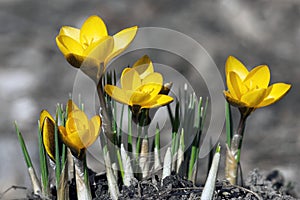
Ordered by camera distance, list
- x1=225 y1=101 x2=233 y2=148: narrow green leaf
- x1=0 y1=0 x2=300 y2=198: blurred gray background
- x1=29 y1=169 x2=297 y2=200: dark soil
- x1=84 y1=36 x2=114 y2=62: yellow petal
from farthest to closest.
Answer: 1. x1=0 y1=0 x2=300 y2=198: blurred gray background
2. x1=225 y1=101 x2=233 y2=148: narrow green leaf
3. x1=29 y1=169 x2=297 y2=200: dark soil
4. x1=84 y1=36 x2=114 y2=62: yellow petal

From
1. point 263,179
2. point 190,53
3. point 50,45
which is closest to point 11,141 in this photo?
point 50,45

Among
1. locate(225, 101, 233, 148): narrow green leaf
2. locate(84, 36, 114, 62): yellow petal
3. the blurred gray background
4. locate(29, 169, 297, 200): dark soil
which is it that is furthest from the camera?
the blurred gray background

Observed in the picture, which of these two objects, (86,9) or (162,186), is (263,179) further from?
(86,9)

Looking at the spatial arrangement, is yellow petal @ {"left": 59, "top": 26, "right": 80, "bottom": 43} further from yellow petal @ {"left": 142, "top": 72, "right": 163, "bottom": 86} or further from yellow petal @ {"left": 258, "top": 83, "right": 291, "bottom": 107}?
yellow petal @ {"left": 258, "top": 83, "right": 291, "bottom": 107}

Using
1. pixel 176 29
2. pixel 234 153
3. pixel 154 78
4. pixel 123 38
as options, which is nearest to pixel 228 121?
pixel 234 153

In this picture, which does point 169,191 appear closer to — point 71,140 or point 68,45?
point 71,140

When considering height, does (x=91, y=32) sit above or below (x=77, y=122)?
above

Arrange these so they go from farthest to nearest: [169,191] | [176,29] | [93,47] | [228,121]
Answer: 1. [176,29]
2. [228,121]
3. [169,191]
4. [93,47]

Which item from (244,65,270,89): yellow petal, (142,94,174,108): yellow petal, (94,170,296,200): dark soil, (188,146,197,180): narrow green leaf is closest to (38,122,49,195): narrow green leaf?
(94,170,296,200): dark soil
